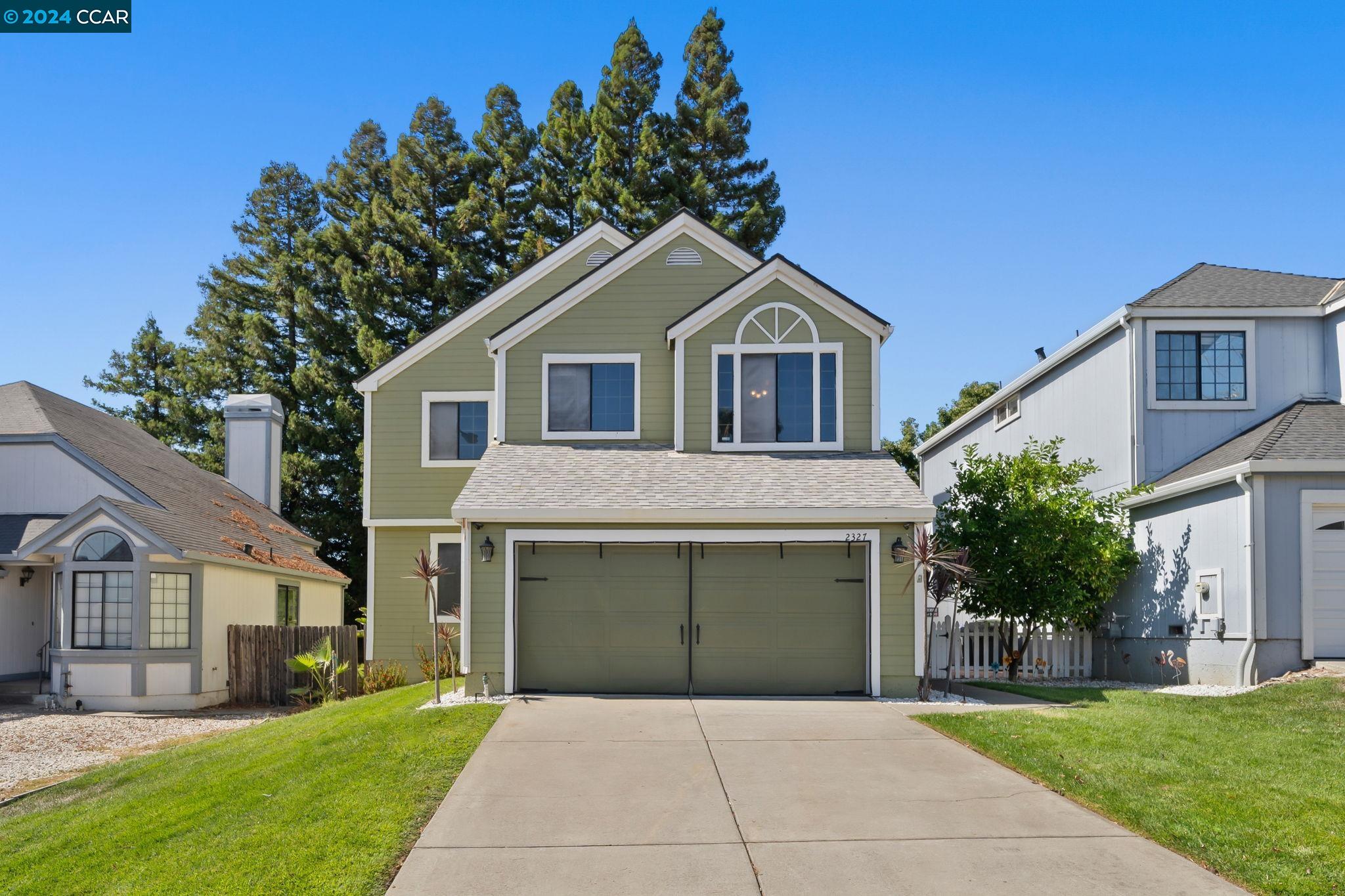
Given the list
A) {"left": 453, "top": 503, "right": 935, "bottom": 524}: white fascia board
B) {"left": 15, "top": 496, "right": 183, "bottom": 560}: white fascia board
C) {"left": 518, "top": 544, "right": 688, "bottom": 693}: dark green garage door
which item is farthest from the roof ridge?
{"left": 15, "top": 496, "right": 183, "bottom": 560}: white fascia board

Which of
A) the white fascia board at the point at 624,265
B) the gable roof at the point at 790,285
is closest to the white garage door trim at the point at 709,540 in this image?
the gable roof at the point at 790,285

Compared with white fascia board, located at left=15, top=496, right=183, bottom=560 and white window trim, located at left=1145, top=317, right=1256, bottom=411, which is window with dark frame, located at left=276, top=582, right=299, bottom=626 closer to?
white fascia board, located at left=15, top=496, right=183, bottom=560

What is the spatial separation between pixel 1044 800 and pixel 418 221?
105 ft

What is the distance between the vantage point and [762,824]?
26.3 feet

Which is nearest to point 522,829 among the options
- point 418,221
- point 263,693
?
point 263,693

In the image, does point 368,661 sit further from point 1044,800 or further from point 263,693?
point 1044,800

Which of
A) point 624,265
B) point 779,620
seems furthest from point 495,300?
point 779,620

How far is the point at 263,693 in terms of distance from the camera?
1978cm

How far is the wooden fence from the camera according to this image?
773 inches

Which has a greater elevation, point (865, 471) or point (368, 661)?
point (865, 471)

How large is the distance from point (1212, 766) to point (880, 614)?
17.7 ft

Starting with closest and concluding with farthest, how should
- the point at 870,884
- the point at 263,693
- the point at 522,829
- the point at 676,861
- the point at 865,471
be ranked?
the point at 870,884, the point at 676,861, the point at 522,829, the point at 865,471, the point at 263,693

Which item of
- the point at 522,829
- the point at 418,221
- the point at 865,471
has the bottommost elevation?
the point at 522,829

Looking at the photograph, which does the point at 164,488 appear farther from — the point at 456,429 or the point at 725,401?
the point at 725,401
